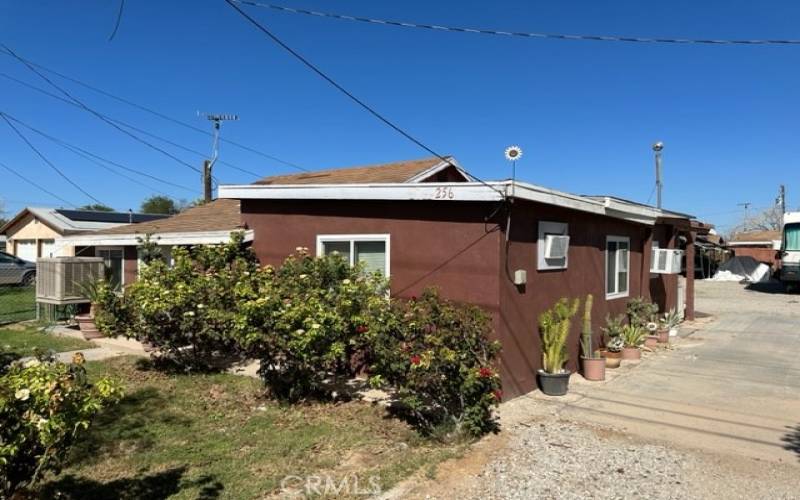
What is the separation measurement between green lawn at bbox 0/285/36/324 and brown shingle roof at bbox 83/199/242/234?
12.6 feet

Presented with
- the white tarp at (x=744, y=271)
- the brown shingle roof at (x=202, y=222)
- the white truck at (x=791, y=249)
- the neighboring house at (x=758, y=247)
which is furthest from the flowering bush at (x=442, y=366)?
the neighboring house at (x=758, y=247)

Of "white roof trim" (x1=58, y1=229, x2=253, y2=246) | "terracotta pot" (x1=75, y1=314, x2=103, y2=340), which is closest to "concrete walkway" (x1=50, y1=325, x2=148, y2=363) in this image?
"terracotta pot" (x1=75, y1=314, x2=103, y2=340)

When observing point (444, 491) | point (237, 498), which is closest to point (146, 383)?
point (237, 498)

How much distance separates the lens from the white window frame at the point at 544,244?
300 inches

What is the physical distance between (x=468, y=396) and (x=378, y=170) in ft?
25.7

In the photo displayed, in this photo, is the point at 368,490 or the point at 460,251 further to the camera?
the point at 460,251

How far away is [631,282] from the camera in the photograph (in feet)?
37.5

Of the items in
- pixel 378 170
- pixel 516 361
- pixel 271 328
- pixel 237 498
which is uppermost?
pixel 378 170

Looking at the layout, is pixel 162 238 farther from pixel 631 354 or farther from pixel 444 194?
pixel 631 354

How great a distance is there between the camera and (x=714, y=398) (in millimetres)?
7090

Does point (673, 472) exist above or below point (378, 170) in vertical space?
below

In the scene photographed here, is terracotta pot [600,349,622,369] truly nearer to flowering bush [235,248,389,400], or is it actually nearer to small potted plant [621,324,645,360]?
small potted plant [621,324,645,360]

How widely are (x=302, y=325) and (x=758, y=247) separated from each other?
46293 millimetres

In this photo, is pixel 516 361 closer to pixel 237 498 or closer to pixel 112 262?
pixel 237 498
